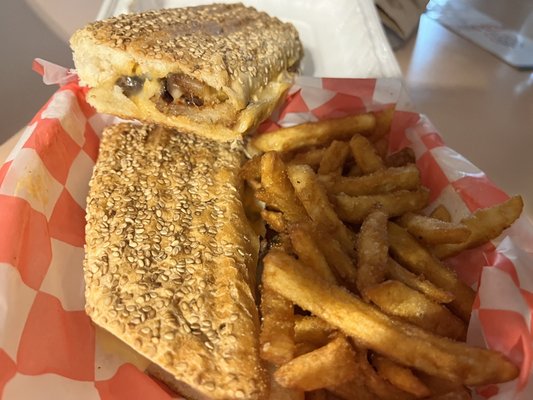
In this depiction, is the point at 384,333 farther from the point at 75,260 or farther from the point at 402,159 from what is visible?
the point at 75,260

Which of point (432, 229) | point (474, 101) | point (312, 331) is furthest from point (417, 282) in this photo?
point (474, 101)

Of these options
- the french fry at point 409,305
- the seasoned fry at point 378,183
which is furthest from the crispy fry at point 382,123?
the french fry at point 409,305

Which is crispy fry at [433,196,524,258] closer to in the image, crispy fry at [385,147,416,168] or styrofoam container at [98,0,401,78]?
crispy fry at [385,147,416,168]

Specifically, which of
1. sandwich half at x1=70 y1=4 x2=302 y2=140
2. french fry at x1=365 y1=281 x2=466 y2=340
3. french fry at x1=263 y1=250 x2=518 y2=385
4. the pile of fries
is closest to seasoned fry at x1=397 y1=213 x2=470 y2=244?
the pile of fries

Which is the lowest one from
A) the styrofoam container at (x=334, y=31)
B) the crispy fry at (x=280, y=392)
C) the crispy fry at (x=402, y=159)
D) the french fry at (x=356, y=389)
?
the crispy fry at (x=280, y=392)

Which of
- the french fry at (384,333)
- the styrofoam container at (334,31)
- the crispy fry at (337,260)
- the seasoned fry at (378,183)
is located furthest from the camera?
the styrofoam container at (334,31)

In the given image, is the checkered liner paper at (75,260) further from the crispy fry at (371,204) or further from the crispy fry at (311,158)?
the crispy fry at (311,158)
